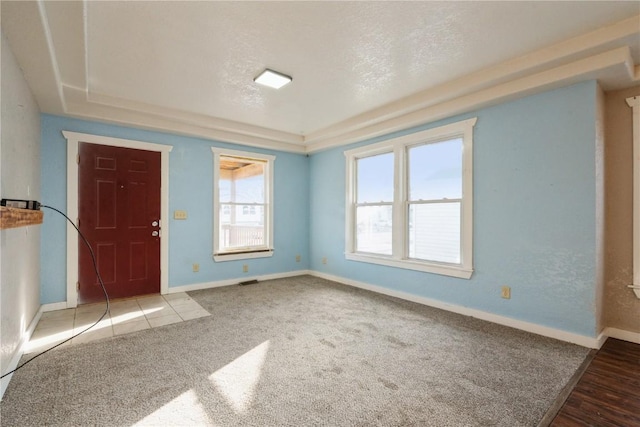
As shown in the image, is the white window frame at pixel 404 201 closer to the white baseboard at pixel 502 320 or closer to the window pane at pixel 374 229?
the window pane at pixel 374 229

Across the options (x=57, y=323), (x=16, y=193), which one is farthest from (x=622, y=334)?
(x=57, y=323)

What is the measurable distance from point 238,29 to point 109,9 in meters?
0.85

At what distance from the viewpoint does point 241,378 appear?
2.10 meters

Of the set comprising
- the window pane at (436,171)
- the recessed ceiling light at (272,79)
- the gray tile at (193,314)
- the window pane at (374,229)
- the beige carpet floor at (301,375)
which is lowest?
the beige carpet floor at (301,375)

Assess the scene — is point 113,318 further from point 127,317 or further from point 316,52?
point 316,52

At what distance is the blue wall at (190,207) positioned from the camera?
3564 millimetres

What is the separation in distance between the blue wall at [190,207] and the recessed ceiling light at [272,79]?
1.99 m

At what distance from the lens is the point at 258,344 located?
265 centimetres

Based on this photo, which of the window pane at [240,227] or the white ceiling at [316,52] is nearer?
the white ceiling at [316,52]

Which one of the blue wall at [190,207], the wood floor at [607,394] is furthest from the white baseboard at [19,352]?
the wood floor at [607,394]

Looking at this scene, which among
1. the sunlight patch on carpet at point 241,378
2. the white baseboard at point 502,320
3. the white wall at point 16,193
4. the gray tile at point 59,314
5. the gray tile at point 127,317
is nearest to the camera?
the sunlight patch on carpet at point 241,378

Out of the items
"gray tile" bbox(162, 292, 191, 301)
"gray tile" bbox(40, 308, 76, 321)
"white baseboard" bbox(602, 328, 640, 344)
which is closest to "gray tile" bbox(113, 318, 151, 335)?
"gray tile" bbox(40, 308, 76, 321)

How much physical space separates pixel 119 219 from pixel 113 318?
135cm

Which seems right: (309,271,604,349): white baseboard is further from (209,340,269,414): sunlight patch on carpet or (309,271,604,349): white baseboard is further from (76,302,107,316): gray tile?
(76,302,107,316): gray tile
